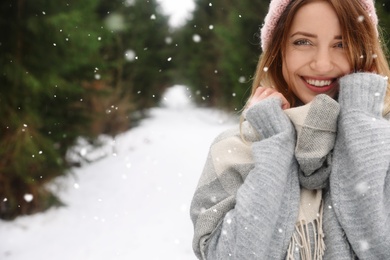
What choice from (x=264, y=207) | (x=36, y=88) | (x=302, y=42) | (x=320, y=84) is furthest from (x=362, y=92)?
(x=36, y=88)

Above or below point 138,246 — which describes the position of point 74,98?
above

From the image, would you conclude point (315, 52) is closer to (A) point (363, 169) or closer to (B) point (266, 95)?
(B) point (266, 95)

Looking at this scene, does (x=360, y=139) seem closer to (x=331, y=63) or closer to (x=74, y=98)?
(x=331, y=63)

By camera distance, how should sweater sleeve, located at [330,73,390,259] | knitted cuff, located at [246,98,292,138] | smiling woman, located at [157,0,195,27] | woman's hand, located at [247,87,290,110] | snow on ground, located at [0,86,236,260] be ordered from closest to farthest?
1. sweater sleeve, located at [330,73,390,259]
2. knitted cuff, located at [246,98,292,138]
3. woman's hand, located at [247,87,290,110]
4. snow on ground, located at [0,86,236,260]
5. smiling woman, located at [157,0,195,27]

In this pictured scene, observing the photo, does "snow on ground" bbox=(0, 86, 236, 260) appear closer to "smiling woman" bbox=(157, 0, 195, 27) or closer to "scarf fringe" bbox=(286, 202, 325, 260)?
"scarf fringe" bbox=(286, 202, 325, 260)

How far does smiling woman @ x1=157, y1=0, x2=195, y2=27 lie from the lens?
2331 centimetres

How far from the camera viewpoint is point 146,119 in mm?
21234

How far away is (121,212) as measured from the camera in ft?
28.8

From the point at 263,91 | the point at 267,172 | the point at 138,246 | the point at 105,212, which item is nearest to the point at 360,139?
the point at 267,172

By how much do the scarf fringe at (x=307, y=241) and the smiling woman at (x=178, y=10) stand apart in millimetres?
20933

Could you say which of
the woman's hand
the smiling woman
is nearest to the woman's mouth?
the woman's hand

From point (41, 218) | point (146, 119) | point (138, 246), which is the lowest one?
point (138, 246)

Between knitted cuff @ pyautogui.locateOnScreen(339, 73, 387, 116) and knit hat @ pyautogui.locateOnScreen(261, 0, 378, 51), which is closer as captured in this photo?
knitted cuff @ pyautogui.locateOnScreen(339, 73, 387, 116)

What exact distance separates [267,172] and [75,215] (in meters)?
7.32
